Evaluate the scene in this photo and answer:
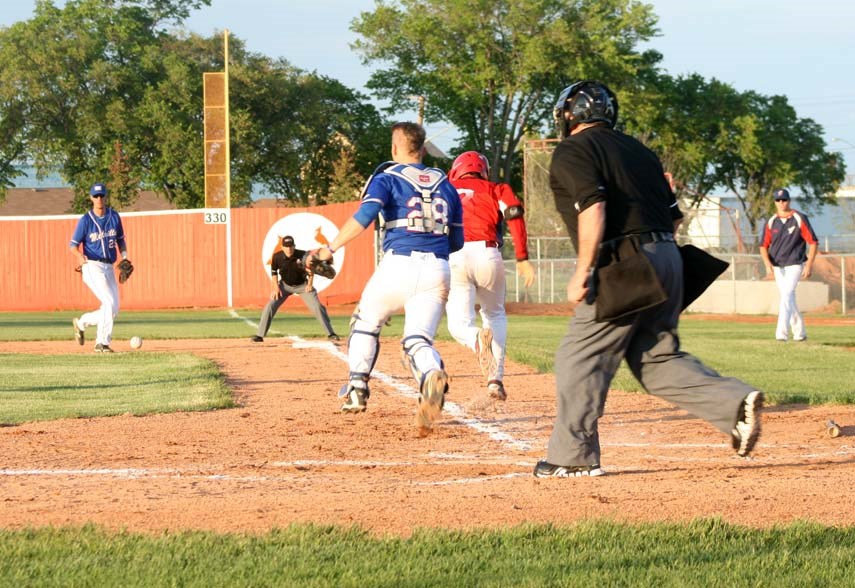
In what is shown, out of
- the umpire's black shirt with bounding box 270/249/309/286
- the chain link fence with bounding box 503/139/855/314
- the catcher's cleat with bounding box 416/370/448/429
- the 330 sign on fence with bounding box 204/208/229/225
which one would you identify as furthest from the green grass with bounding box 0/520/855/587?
the 330 sign on fence with bounding box 204/208/229/225

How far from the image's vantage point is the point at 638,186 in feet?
20.2

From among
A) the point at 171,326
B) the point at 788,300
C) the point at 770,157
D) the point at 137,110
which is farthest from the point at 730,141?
the point at 788,300

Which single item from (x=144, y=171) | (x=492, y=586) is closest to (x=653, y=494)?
(x=492, y=586)

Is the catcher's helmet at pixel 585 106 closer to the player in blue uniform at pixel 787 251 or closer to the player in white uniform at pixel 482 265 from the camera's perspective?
the player in white uniform at pixel 482 265

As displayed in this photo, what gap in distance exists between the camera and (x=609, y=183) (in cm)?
610

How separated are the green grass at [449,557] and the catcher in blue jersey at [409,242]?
2.96 metres

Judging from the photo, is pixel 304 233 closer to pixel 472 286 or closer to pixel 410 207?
pixel 472 286

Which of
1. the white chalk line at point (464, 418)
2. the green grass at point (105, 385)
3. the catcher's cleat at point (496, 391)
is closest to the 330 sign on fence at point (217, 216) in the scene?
the green grass at point (105, 385)

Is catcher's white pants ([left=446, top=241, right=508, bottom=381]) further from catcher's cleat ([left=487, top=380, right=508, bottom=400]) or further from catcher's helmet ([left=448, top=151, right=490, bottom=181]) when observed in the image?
catcher's helmet ([left=448, top=151, right=490, bottom=181])

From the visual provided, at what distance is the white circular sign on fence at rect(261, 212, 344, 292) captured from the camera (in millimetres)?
33719

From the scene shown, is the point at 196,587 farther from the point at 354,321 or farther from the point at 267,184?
the point at 267,184

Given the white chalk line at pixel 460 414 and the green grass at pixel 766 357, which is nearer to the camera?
the white chalk line at pixel 460 414

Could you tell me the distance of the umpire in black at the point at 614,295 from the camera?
601 cm

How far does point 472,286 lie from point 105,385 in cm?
428
